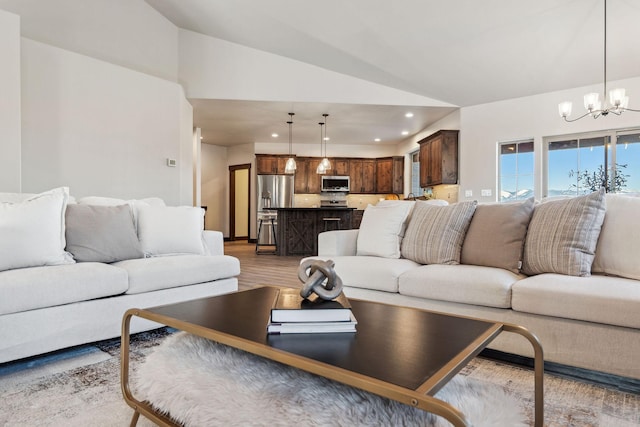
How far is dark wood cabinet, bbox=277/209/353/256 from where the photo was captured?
7398 mm

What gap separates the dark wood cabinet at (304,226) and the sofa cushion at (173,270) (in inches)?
164

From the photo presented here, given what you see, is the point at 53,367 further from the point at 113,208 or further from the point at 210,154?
the point at 210,154

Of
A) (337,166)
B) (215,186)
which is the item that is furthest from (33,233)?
(215,186)

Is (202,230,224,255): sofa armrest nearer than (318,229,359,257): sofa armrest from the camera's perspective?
No

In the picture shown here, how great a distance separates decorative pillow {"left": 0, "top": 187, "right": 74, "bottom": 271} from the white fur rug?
146cm

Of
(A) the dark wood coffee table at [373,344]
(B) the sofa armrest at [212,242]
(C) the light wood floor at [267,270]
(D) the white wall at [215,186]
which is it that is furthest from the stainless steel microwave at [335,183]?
(A) the dark wood coffee table at [373,344]

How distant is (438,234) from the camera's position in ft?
8.90

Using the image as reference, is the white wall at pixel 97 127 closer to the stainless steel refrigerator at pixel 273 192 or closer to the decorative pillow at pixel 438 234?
the stainless steel refrigerator at pixel 273 192

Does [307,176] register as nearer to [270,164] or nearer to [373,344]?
[270,164]

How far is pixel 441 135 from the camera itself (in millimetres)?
6594

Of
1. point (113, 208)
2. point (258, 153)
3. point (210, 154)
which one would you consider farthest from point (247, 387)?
point (210, 154)

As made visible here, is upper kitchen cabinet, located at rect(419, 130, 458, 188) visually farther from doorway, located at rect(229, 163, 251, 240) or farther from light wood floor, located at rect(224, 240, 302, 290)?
doorway, located at rect(229, 163, 251, 240)

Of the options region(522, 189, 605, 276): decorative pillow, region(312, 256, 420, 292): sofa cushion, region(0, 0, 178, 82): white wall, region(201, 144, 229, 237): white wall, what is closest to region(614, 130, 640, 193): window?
region(522, 189, 605, 276): decorative pillow

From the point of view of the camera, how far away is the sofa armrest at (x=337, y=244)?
A: 310 cm
